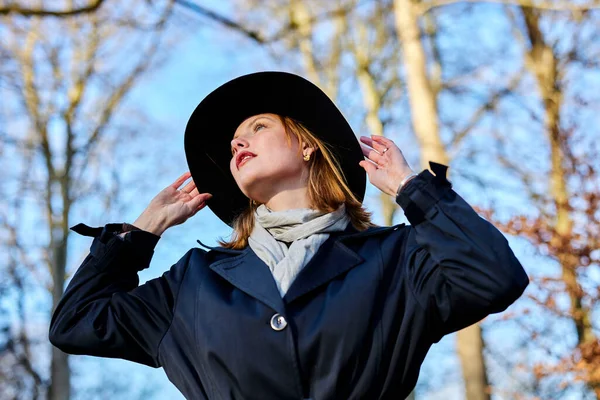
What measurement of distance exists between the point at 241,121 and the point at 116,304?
86 cm

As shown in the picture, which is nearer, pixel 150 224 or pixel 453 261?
pixel 453 261

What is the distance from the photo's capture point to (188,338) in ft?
8.94

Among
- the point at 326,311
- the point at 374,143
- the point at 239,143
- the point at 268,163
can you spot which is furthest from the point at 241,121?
the point at 326,311

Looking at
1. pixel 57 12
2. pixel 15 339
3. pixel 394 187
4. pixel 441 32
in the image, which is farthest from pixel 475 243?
pixel 15 339

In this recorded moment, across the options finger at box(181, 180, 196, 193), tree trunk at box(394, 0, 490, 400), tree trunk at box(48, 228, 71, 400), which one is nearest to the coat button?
finger at box(181, 180, 196, 193)

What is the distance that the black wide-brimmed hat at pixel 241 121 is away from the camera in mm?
3127

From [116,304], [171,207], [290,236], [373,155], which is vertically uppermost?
[373,155]

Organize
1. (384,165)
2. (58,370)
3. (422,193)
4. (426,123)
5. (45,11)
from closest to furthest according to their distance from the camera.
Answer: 1. (422,193)
2. (384,165)
3. (45,11)
4. (426,123)
5. (58,370)

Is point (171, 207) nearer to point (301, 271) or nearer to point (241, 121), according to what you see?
point (241, 121)

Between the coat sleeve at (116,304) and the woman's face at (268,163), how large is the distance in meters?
0.37

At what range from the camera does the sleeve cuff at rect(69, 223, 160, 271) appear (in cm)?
290

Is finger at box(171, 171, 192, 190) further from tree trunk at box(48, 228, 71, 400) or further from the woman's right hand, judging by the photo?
tree trunk at box(48, 228, 71, 400)

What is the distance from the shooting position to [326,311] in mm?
2598

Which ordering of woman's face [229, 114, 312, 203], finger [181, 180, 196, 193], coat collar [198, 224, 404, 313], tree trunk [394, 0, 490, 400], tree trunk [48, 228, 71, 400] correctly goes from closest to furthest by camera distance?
1. coat collar [198, 224, 404, 313]
2. woman's face [229, 114, 312, 203]
3. finger [181, 180, 196, 193]
4. tree trunk [394, 0, 490, 400]
5. tree trunk [48, 228, 71, 400]
